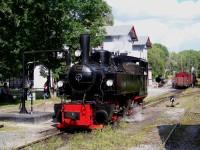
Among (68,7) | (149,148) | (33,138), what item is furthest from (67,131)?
(68,7)

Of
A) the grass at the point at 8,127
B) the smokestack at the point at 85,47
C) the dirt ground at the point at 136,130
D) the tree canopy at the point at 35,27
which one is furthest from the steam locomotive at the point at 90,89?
the tree canopy at the point at 35,27

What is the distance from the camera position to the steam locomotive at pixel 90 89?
1467 cm

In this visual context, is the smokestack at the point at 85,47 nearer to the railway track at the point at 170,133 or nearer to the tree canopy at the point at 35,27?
the railway track at the point at 170,133

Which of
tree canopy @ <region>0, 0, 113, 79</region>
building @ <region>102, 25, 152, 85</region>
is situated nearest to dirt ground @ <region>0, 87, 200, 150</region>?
tree canopy @ <region>0, 0, 113, 79</region>

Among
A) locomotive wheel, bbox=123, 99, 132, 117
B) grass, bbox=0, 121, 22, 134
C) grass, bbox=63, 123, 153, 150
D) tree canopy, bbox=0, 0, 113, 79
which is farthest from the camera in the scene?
tree canopy, bbox=0, 0, 113, 79

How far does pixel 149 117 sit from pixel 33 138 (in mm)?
7961

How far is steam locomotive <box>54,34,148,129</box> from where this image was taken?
14.7 metres

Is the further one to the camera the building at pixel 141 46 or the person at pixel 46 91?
the building at pixel 141 46

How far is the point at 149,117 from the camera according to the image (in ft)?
66.5

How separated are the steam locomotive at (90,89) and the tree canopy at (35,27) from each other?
10.9 metres

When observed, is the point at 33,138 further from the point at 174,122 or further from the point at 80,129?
the point at 174,122

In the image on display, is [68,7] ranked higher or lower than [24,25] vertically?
higher

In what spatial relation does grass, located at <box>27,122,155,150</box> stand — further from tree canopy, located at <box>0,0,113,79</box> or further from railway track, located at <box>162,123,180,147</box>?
tree canopy, located at <box>0,0,113,79</box>

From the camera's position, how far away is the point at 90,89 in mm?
15188
